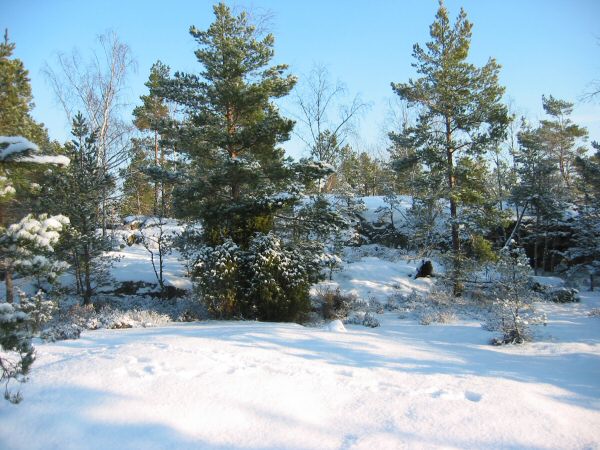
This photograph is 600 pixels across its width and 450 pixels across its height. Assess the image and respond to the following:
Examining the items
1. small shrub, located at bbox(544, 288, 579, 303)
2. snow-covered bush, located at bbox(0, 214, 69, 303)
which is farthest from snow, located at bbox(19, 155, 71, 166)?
small shrub, located at bbox(544, 288, 579, 303)

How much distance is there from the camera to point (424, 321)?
1087 cm

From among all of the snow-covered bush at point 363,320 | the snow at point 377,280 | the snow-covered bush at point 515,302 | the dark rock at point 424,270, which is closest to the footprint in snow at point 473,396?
the snow-covered bush at point 515,302

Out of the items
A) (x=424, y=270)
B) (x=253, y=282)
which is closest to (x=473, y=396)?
(x=253, y=282)

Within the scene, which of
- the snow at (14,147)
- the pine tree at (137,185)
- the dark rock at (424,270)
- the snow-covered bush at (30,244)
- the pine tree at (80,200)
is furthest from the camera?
the pine tree at (137,185)

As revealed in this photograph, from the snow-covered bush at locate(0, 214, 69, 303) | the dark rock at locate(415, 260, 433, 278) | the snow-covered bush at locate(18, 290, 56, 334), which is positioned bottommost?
the dark rock at locate(415, 260, 433, 278)

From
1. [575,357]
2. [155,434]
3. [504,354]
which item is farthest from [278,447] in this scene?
[575,357]

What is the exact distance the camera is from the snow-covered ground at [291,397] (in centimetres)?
347

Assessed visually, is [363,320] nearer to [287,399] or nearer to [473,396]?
[473,396]

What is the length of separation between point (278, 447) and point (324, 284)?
13.6m

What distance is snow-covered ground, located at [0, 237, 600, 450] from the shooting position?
3473 mm

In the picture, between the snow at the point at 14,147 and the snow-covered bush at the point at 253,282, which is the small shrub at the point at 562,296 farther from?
the snow at the point at 14,147

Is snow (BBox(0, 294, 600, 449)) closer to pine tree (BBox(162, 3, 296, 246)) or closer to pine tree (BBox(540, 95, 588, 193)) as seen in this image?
pine tree (BBox(162, 3, 296, 246))

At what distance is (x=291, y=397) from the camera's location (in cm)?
418

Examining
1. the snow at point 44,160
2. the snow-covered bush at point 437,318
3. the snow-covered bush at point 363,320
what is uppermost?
the snow at point 44,160
